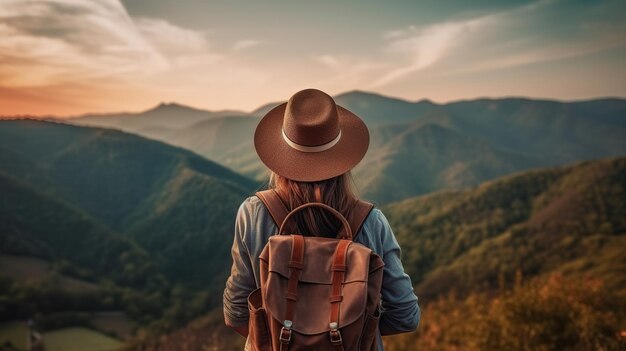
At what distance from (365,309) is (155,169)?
13141 cm

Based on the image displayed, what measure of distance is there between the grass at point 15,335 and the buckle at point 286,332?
58403 millimetres

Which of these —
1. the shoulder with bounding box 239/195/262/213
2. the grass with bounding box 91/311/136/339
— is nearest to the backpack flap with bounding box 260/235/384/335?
the shoulder with bounding box 239/195/262/213

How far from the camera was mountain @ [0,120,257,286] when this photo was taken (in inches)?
3388

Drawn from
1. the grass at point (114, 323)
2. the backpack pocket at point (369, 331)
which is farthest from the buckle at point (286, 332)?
the grass at point (114, 323)

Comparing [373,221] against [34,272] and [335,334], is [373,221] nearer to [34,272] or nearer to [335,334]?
[335,334]

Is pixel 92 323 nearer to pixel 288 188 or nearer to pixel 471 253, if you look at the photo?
pixel 471 253

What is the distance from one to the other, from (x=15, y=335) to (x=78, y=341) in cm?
744

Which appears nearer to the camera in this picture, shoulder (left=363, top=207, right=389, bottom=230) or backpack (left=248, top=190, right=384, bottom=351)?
backpack (left=248, top=190, right=384, bottom=351)

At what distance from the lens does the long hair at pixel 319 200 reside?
1755 millimetres

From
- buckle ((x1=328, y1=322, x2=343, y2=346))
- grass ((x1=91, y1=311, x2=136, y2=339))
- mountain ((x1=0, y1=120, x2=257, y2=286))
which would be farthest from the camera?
mountain ((x1=0, y1=120, x2=257, y2=286))

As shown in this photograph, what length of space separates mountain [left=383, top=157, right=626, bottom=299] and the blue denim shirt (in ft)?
197

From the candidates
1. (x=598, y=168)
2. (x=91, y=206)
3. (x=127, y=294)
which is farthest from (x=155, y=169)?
(x=598, y=168)

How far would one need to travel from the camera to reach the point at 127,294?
227 ft

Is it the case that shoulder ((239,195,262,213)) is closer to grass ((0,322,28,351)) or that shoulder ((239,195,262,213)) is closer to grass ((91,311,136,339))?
grass ((0,322,28,351))
